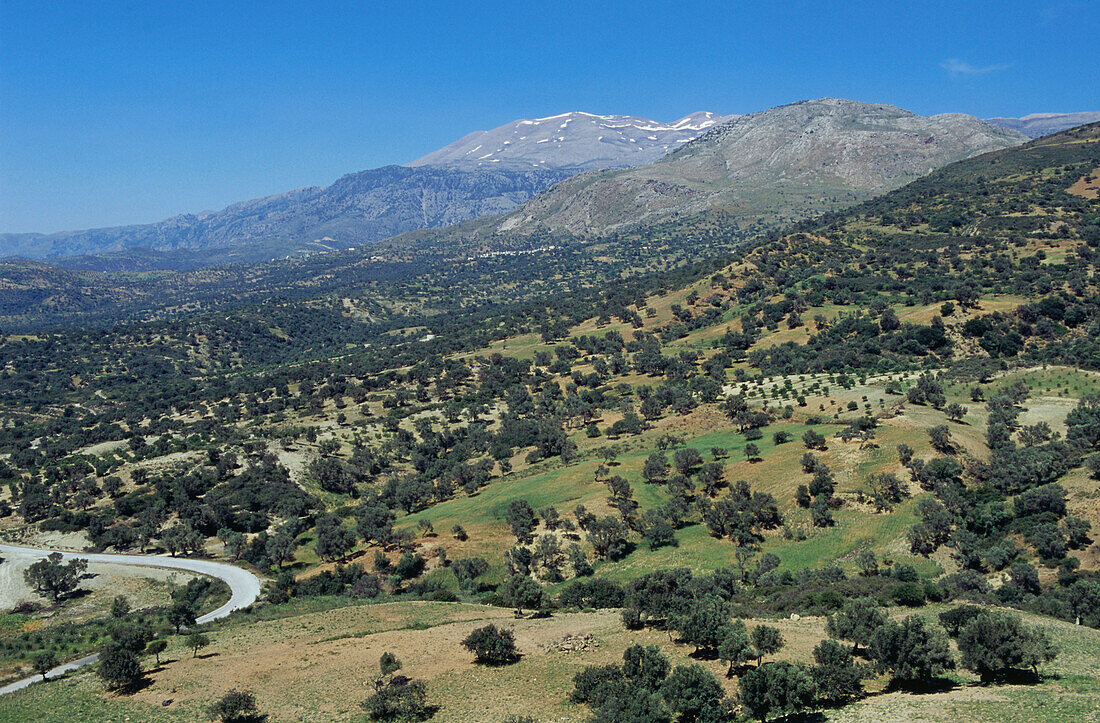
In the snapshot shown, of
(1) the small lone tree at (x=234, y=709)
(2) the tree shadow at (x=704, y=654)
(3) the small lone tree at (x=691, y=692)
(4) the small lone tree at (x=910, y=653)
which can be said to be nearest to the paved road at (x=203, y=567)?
(1) the small lone tree at (x=234, y=709)

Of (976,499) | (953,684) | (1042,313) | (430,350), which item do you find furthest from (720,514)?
(430,350)

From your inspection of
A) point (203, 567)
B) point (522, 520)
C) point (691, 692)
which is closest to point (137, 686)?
point (691, 692)

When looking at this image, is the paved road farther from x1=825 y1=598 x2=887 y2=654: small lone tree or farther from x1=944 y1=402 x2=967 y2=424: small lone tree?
x1=944 y1=402 x2=967 y2=424: small lone tree

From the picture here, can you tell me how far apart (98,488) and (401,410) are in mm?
53855

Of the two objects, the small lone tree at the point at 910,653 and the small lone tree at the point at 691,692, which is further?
the small lone tree at the point at 910,653

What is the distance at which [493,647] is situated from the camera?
3653 cm

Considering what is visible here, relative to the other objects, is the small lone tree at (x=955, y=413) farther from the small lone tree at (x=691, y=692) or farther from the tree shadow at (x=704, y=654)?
the small lone tree at (x=691, y=692)

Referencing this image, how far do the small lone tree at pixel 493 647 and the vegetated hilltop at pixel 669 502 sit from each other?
17 centimetres

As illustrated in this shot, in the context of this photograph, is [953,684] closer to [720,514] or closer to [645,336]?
[720,514]

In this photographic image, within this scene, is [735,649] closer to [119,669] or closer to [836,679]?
[836,679]

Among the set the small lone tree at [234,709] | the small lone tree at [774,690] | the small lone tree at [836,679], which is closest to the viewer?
the small lone tree at [774,690]

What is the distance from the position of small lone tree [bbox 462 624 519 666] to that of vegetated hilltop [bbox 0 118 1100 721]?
0.55 ft

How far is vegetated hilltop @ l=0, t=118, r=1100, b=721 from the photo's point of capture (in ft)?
107

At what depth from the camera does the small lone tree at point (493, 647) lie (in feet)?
120
